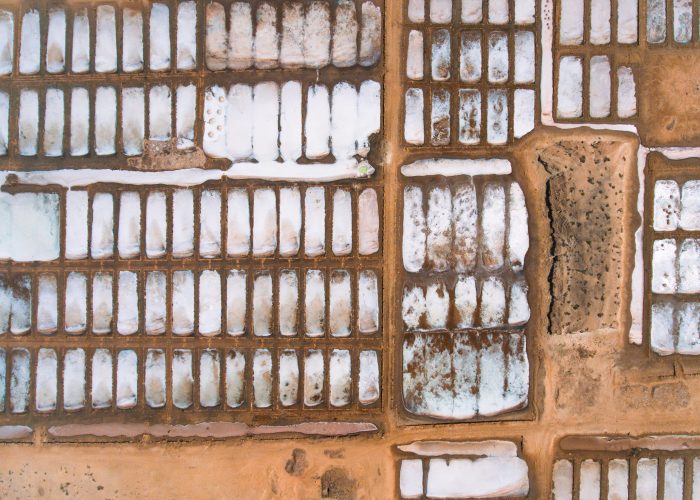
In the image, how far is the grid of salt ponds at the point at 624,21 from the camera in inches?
225

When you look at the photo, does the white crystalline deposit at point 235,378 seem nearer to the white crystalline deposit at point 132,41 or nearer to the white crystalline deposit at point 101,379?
the white crystalline deposit at point 101,379

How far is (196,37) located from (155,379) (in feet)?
12.2

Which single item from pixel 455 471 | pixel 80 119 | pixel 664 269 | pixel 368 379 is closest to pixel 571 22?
pixel 664 269

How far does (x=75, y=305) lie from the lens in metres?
5.75

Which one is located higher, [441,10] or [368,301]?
[441,10]

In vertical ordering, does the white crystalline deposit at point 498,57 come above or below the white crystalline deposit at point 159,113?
above

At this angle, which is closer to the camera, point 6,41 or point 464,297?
point 464,297

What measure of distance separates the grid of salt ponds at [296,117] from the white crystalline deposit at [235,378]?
2179mm

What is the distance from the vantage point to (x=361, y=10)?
568cm

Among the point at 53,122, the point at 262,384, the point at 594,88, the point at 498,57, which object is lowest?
the point at 262,384

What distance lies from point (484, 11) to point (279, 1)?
221 cm

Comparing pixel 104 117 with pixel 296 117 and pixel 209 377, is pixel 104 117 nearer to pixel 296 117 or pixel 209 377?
pixel 296 117

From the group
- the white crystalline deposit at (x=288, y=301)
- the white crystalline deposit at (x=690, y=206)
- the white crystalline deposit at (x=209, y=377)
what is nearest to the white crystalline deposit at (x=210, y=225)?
the white crystalline deposit at (x=288, y=301)

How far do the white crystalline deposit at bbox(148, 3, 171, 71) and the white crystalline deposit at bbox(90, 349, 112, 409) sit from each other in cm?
316
